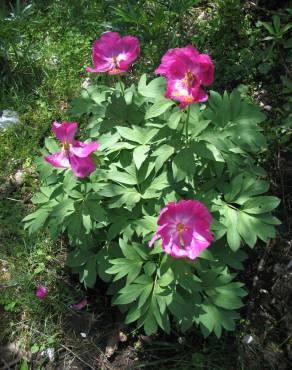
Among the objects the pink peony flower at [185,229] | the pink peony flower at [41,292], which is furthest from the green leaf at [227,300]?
the pink peony flower at [41,292]

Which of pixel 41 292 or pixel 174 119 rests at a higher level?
pixel 174 119

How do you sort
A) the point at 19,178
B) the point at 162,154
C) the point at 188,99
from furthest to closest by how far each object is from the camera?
1. the point at 19,178
2. the point at 162,154
3. the point at 188,99

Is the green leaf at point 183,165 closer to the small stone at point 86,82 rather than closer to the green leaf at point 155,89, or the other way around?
the green leaf at point 155,89

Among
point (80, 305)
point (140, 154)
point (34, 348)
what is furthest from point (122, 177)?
point (34, 348)

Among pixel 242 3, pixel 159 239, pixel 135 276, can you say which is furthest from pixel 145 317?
pixel 242 3

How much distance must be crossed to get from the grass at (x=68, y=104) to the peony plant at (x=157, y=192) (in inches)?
15.0

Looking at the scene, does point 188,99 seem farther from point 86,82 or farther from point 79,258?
point 86,82

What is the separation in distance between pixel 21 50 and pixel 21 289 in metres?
1.95

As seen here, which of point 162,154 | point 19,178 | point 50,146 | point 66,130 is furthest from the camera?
point 19,178

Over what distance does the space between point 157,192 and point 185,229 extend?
1.33ft

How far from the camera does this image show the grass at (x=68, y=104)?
2.41 meters

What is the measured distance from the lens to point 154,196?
2.10 m

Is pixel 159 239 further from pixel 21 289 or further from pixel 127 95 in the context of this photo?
pixel 21 289

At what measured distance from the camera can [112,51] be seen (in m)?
2.12
